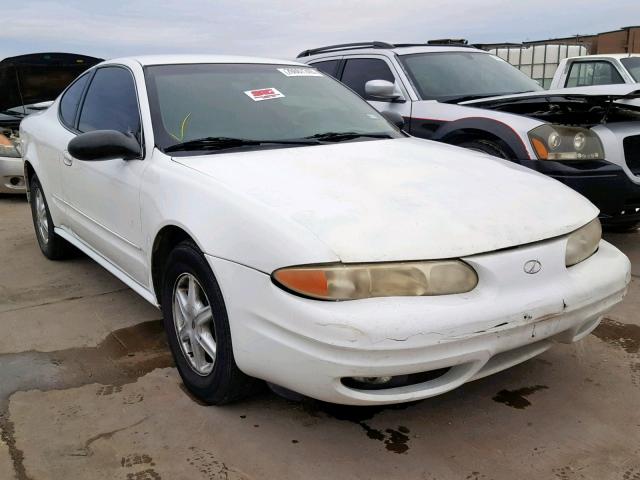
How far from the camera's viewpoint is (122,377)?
289cm

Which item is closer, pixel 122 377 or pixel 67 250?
pixel 122 377

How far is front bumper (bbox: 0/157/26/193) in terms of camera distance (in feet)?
23.9

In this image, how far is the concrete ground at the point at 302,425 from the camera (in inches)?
86.4

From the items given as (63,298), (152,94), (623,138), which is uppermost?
(152,94)

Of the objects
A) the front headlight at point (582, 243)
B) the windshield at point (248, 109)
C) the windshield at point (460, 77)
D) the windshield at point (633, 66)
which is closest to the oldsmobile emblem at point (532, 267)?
the front headlight at point (582, 243)

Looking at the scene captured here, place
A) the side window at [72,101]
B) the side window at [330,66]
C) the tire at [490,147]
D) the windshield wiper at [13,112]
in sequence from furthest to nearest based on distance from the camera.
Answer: the windshield wiper at [13,112] < the side window at [330,66] < the tire at [490,147] < the side window at [72,101]

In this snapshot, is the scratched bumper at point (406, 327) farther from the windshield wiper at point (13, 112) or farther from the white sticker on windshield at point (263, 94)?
the windshield wiper at point (13, 112)

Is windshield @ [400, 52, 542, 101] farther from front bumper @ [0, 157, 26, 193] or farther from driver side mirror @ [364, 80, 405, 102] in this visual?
front bumper @ [0, 157, 26, 193]

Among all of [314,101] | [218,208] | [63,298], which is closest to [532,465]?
[218,208]

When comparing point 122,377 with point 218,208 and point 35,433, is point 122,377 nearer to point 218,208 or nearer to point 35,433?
point 35,433

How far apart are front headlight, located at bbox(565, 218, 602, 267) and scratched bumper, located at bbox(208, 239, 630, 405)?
0.08m

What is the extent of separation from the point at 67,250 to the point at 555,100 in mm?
3881

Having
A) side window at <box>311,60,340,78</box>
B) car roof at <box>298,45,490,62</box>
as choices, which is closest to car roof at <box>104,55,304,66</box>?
car roof at <box>298,45,490,62</box>

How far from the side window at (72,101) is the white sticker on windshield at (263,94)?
4.66 feet
